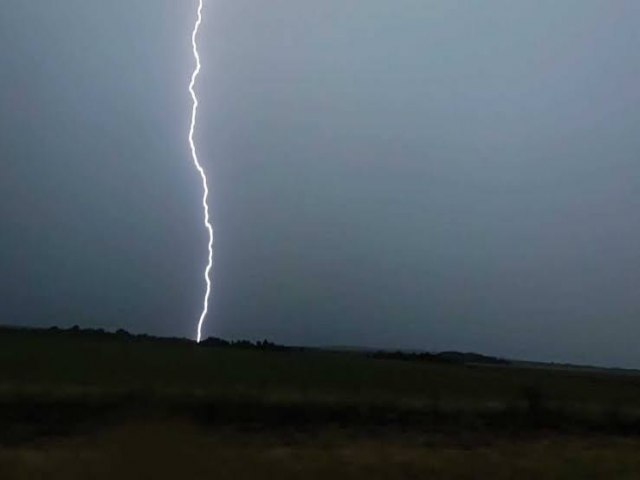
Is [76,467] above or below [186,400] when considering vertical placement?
below

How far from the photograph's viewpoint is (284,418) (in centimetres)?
1512

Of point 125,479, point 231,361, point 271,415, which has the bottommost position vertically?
point 125,479

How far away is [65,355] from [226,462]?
1043 cm

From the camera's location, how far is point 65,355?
1995 centimetres

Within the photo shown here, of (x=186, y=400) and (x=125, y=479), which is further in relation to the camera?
(x=186, y=400)

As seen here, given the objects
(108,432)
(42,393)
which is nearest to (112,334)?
(42,393)

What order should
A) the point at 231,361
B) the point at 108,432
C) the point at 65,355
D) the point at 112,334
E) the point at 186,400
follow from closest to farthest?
1. the point at 108,432
2. the point at 186,400
3. the point at 65,355
4. the point at 231,361
5. the point at 112,334

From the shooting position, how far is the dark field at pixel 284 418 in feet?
33.9

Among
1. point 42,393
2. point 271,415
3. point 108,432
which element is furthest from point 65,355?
point 108,432

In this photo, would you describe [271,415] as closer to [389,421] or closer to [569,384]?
[389,421]

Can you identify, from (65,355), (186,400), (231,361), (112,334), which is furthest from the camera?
(112,334)

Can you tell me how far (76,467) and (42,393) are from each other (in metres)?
6.11

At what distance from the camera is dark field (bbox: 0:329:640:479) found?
1034 cm

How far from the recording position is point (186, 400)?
15.2m
